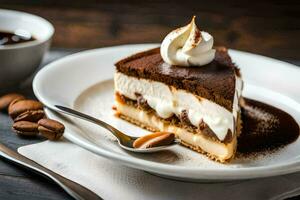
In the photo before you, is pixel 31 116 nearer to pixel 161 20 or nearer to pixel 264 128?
pixel 264 128

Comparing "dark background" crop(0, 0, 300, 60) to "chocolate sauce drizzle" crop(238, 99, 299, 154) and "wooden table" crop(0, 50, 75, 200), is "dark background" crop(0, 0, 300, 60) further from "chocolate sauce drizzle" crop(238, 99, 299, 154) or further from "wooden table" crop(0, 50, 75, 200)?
"wooden table" crop(0, 50, 75, 200)

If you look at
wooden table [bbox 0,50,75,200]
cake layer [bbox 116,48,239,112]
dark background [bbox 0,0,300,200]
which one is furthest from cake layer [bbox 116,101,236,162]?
dark background [bbox 0,0,300,200]

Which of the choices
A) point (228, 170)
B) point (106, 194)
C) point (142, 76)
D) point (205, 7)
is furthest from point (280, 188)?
point (205, 7)

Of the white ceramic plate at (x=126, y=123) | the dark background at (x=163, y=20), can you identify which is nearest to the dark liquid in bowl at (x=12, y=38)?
the white ceramic plate at (x=126, y=123)

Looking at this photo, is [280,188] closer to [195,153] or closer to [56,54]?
[195,153]

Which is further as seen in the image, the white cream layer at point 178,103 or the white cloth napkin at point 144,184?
the white cream layer at point 178,103

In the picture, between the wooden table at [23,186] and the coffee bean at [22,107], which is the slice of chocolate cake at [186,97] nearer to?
the coffee bean at [22,107]
